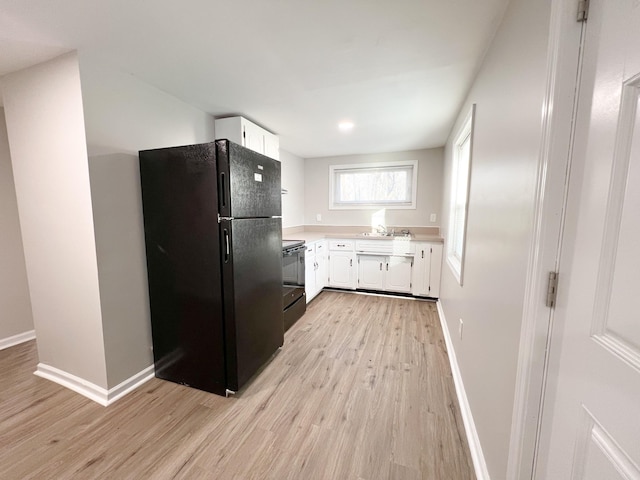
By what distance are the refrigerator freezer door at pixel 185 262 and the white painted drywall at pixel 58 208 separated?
0.34m

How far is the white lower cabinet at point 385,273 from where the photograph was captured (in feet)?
12.2

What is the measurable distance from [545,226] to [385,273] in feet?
10.1

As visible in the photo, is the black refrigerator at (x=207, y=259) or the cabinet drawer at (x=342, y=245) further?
the cabinet drawer at (x=342, y=245)

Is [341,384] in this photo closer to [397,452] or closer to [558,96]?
[397,452]

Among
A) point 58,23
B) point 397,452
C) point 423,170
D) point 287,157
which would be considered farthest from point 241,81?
point 423,170

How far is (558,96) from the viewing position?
2.45 ft

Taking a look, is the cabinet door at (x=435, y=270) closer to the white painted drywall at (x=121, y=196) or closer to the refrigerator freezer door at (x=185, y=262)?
the refrigerator freezer door at (x=185, y=262)

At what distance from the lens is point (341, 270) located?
4.03 metres

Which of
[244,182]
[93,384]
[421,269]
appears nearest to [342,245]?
[421,269]

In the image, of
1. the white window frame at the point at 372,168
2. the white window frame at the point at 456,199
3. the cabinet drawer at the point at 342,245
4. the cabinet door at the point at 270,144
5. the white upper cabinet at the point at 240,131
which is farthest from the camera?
the white window frame at the point at 372,168

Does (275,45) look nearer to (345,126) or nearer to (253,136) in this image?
(253,136)

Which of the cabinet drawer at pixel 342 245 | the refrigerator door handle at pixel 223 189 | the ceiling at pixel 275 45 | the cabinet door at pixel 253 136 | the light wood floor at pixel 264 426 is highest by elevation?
the ceiling at pixel 275 45

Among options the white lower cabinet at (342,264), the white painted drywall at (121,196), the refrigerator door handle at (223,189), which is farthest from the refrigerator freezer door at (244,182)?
the white lower cabinet at (342,264)

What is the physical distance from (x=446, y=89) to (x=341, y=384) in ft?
8.15
